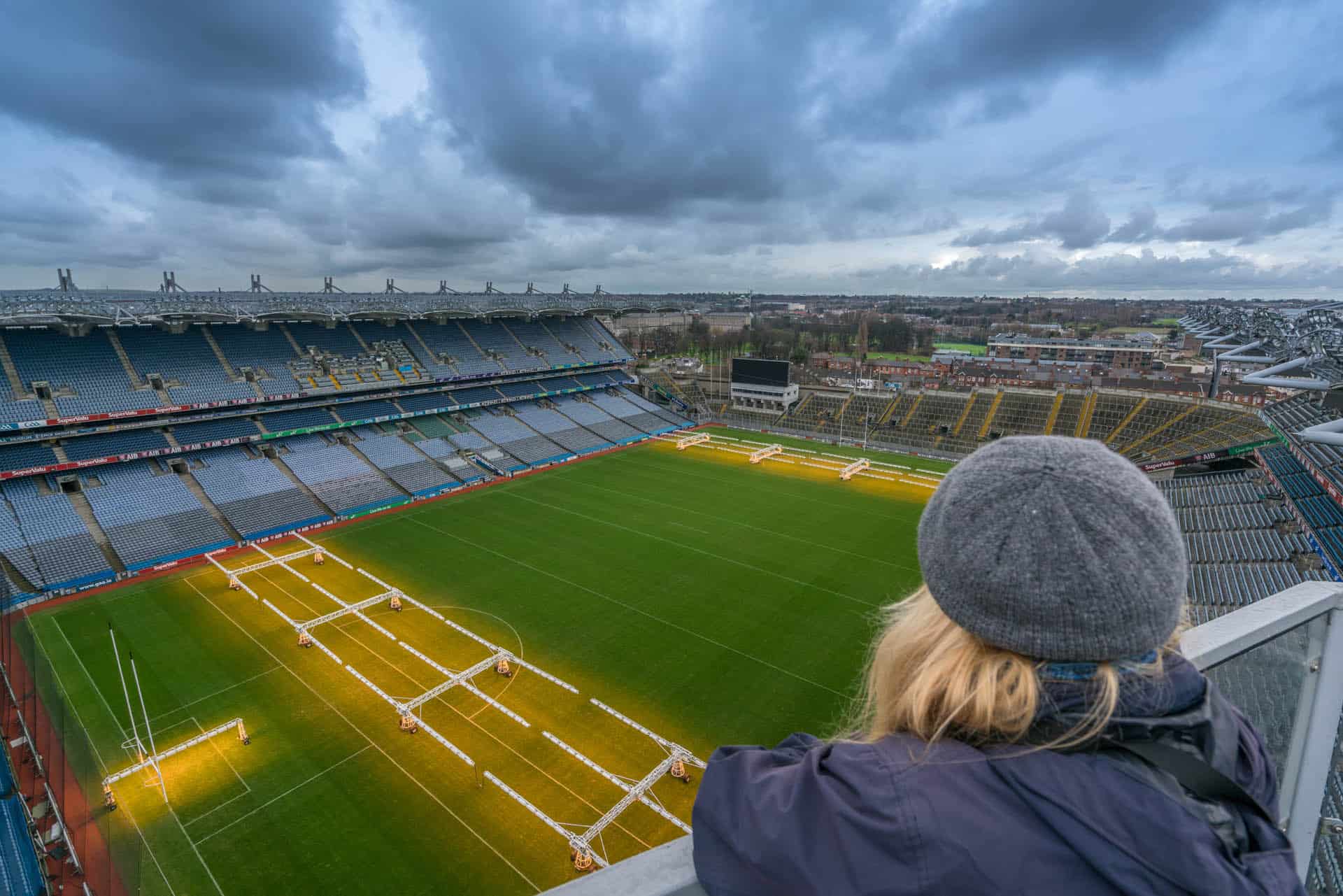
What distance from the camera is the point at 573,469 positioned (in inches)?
1329

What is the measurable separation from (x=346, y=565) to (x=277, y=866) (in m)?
12.1

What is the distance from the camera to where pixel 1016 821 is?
3.66ft

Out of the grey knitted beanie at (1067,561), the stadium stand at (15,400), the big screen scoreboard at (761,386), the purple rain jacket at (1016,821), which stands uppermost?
the grey knitted beanie at (1067,561)

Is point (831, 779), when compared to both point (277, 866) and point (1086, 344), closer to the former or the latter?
point (277, 866)

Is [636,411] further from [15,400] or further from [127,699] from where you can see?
[127,699]

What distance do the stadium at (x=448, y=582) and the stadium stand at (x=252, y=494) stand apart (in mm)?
147

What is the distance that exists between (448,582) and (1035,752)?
21053mm

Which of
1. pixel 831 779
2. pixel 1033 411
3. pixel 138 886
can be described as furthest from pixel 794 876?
pixel 1033 411

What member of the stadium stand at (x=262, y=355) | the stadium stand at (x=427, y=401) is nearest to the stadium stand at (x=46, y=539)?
the stadium stand at (x=262, y=355)

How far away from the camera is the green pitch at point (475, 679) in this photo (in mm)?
11055

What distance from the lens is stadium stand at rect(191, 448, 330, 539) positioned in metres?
25.3

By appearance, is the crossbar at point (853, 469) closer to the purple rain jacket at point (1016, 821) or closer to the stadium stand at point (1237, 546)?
the stadium stand at point (1237, 546)

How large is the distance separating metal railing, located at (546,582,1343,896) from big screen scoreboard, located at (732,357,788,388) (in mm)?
42515

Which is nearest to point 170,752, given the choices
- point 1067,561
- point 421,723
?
point 421,723
